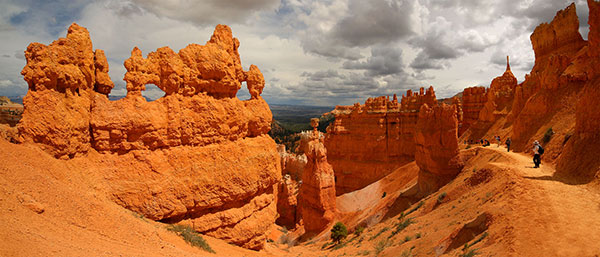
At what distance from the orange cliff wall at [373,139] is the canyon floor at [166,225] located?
3212 cm

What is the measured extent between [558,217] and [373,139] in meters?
40.3

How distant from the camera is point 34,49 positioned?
9227 mm

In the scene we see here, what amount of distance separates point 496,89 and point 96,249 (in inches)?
2055

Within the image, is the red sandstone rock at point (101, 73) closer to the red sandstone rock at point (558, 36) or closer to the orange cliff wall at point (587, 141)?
the orange cliff wall at point (587, 141)

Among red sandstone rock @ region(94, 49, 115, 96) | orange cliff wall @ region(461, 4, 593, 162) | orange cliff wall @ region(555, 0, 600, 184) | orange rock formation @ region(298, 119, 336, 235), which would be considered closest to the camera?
red sandstone rock @ region(94, 49, 115, 96)

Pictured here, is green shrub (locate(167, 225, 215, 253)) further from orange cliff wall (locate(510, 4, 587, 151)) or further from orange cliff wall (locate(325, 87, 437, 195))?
orange cliff wall (locate(325, 87, 437, 195))

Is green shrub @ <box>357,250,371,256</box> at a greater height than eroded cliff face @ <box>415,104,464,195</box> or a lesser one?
lesser

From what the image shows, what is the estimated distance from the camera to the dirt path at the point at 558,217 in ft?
26.9

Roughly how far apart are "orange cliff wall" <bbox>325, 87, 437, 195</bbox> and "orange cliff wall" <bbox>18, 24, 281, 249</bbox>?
36031 millimetres

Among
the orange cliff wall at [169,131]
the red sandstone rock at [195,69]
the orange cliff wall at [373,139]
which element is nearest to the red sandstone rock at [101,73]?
the orange cliff wall at [169,131]

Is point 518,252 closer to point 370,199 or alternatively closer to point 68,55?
point 68,55

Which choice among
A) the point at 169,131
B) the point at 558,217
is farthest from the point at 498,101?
the point at 169,131

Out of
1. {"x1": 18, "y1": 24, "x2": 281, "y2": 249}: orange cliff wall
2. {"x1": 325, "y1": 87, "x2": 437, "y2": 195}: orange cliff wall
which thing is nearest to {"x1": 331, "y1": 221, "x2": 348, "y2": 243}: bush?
{"x1": 18, "y1": 24, "x2": 281, "y2": 249}: orange cliff wall

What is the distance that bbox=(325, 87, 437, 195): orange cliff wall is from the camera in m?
48.4
